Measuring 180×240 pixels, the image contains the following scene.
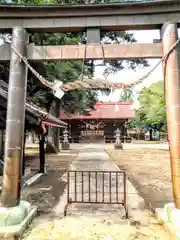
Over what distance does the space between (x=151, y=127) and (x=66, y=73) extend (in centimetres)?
3515

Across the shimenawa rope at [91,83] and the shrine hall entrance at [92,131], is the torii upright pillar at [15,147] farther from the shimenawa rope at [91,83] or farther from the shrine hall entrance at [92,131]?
the shrine hall entrance at [92,131]

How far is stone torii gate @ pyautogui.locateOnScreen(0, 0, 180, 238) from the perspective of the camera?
155 inches

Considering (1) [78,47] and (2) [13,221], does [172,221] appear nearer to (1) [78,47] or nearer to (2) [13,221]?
(2) [13,221]

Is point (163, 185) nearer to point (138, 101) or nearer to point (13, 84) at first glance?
point (13, 84)

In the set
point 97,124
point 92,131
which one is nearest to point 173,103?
point 97,124

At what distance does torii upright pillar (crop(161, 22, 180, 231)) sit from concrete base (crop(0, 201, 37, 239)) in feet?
8.88

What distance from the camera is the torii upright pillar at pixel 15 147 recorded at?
3.78m

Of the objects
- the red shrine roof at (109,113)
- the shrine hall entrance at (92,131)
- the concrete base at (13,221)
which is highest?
the red shrine roof at (109,113)

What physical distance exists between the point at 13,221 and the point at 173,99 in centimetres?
374

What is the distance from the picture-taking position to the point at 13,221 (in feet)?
12.3

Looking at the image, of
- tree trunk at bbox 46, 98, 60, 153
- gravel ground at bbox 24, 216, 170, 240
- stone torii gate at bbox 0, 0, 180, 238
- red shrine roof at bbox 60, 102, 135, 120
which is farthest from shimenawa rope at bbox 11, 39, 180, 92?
red shrine roof at bbox 60, 102, 135, 120

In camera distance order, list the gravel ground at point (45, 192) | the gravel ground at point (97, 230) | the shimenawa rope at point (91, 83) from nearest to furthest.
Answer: the gravel ground at point (97, 230), the shimenawa rope at point (91, 83), the gravel ground at point (45, 192)

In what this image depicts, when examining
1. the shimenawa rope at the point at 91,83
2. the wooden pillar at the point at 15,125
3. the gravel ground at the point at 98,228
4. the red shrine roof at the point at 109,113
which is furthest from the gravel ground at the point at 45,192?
the red shrine roof at the point at 109,113

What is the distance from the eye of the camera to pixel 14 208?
387cm
